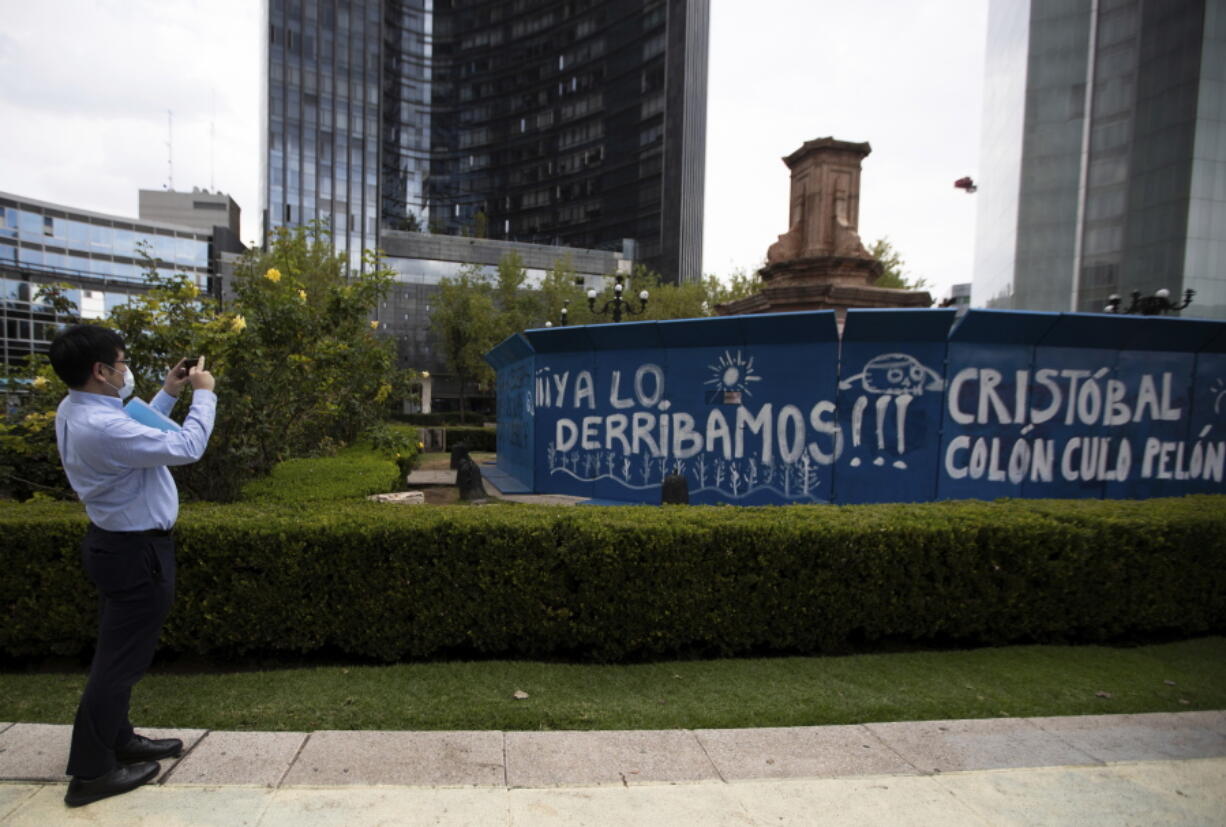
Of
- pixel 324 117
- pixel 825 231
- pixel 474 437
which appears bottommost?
pixel 474 437

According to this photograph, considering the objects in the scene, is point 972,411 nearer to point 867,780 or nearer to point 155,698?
point 867,780

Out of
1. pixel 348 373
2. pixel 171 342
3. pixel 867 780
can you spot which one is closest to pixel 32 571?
pixel 171 342

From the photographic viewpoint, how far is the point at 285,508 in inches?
190

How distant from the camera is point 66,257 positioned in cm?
5581

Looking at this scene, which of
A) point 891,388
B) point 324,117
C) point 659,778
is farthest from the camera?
point 324,117

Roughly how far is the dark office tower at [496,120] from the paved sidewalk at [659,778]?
230 ft

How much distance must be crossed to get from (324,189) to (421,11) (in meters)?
35.6

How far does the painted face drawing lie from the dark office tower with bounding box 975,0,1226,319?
1625 inches

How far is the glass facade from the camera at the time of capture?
49.7 m

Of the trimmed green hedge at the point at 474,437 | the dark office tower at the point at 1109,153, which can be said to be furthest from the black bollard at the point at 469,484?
the dark office tower at the point at 1109,153

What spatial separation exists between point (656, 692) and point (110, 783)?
2.82 m

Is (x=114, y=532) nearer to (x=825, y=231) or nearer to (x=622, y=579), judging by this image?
(x=622, y=579)

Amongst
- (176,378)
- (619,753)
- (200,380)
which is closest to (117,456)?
(200,380)

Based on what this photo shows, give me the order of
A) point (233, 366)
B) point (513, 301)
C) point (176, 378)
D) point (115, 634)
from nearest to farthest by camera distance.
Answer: point (115, 634) → point (176, 378) → point (233, 366) → point (513, 301)
